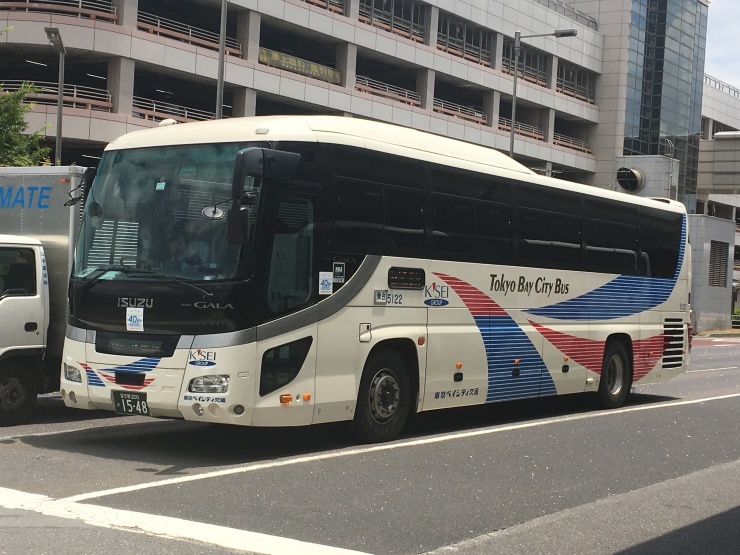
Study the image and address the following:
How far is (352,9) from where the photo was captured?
48.5m

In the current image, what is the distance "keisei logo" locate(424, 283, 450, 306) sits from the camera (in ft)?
40.5

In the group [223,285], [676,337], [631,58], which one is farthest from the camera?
[631,58]

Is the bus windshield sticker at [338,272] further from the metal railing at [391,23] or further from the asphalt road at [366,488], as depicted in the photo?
the metal railing at [391,23]

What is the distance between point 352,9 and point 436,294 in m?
38.0

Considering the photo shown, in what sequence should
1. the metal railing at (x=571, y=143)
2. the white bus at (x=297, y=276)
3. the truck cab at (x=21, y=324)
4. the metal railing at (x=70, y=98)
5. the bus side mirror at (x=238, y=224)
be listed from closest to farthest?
the bus side mirror at (x=238, y=224), the white bus at (x=297, y=276), the truck cab at (x=21, y=324), the metal railing at (x=70, y=98), the metal railing at (x=571, y=143)

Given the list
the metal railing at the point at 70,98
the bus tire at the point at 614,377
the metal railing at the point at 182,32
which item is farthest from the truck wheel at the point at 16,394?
the metal railing at the point at 182,32

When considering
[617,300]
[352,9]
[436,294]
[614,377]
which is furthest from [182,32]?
[436,294]

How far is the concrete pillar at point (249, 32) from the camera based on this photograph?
1699 inches

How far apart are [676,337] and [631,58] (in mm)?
53860

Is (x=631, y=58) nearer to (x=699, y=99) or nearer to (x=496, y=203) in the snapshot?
(x=699, y=99)

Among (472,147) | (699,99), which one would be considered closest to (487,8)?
(699,99)

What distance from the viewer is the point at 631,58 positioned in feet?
226

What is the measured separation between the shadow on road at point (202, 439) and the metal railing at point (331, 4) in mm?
34637

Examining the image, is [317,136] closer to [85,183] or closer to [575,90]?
[85,183]
